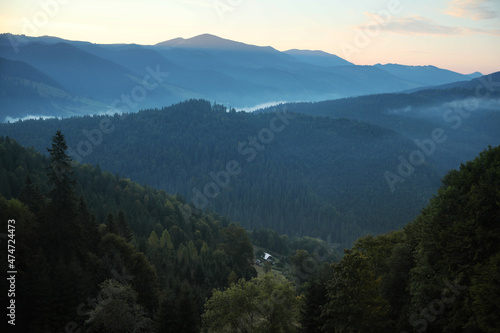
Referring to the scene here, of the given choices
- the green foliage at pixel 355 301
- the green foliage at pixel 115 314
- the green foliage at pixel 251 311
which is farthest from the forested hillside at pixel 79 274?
the green foliage at pixel 355 301

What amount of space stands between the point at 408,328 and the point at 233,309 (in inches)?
686

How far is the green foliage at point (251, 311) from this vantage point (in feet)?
133

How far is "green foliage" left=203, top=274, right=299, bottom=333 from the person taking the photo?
133 ft

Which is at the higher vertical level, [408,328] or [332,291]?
[332,291]

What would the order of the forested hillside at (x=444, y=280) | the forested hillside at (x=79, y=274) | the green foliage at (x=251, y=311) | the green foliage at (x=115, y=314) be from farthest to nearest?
the green foliage at (x=251, y=311) < the green foliage at (x=115, y=314) < the forested hillside at (x=79, y=274) < the forested hillside at (x=444, y=280)

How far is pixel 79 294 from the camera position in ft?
127

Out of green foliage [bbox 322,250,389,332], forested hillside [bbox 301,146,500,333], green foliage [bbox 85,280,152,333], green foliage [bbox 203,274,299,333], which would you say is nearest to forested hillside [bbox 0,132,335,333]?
green foliage [bbox 85,280,152,333]

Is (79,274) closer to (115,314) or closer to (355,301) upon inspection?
(115,314)

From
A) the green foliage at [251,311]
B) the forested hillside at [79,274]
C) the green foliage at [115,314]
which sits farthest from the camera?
the green foliage at [251,311]

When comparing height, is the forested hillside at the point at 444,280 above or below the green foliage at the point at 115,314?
above

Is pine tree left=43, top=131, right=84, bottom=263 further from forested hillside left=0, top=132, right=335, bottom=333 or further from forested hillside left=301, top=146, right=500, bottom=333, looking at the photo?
forested hillside left=301, top=146, right=500, bottom=333

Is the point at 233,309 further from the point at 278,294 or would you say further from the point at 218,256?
the point at 218,256

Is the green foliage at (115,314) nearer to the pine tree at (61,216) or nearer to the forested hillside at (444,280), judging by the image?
the pine tree at (61,216)

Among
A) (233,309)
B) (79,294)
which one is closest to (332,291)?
(233,309)
